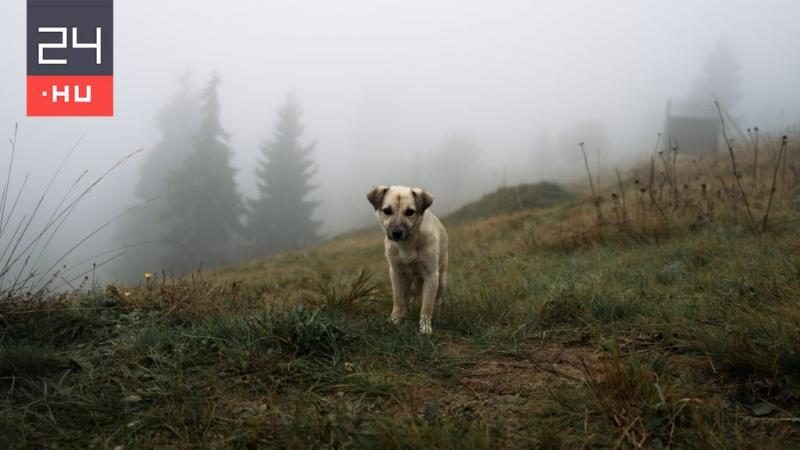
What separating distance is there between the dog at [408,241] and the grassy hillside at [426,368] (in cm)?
31

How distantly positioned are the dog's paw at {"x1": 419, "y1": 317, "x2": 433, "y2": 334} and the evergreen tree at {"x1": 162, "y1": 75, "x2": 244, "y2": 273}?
3925 centimetres

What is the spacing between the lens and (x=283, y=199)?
163 ft

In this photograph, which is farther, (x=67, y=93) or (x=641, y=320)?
(x=67, y=93)

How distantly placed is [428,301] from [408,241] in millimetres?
634

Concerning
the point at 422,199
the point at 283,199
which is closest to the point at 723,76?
the point at 283,199

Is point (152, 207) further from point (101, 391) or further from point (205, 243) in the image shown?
point (101, 391)

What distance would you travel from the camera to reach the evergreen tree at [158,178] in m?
44.0

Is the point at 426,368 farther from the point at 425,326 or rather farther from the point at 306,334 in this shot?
the point at 425,326

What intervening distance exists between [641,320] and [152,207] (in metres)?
53.9

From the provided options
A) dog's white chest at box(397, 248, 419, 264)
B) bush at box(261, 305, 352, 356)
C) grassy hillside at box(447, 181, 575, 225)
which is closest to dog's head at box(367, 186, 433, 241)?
dog's white chest at box(397, 248, 419, 264)

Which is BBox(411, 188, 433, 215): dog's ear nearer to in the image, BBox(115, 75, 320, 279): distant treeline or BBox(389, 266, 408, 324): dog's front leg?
BBox(389, 266, 408, 324): dog's front leg

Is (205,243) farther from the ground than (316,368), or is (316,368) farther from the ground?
(316,368)

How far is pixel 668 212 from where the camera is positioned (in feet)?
29.4

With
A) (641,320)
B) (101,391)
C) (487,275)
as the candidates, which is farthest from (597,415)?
(487,275)
